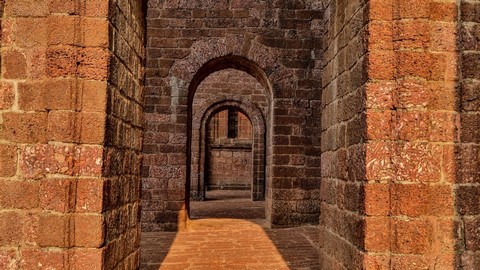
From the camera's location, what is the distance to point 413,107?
314cm

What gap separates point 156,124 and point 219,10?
265 cm

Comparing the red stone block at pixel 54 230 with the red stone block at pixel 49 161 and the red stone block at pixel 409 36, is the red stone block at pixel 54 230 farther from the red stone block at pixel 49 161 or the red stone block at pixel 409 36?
the red stone block at pixel 409 36

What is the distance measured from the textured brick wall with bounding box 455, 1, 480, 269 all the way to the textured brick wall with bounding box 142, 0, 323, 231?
4.86 metres

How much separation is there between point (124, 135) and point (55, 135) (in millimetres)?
768

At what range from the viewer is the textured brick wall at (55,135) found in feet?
9.80

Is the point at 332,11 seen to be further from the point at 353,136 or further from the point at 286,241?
the point at 286,241

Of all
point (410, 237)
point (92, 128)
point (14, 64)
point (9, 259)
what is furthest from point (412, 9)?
point (9, 259)

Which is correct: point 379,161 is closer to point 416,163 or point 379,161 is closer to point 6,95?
point 416,163

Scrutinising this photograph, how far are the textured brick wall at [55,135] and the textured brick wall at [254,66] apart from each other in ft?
15.5

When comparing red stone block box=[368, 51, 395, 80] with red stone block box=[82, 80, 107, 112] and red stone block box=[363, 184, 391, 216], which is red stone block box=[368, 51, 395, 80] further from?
red stone block box=[82, 80, 107, 112]

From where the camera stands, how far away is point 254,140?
48.1 feet

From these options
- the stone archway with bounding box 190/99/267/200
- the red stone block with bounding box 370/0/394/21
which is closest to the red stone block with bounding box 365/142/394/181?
the red stone block with bounding box 370/0/394/21

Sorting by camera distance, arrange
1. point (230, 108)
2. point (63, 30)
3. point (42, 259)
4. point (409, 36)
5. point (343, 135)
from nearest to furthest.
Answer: point (42, 259)
point (63, 30)
point (409, 36)
point (343, 135)
point (230, 108)

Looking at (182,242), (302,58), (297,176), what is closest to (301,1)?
(302,58)
